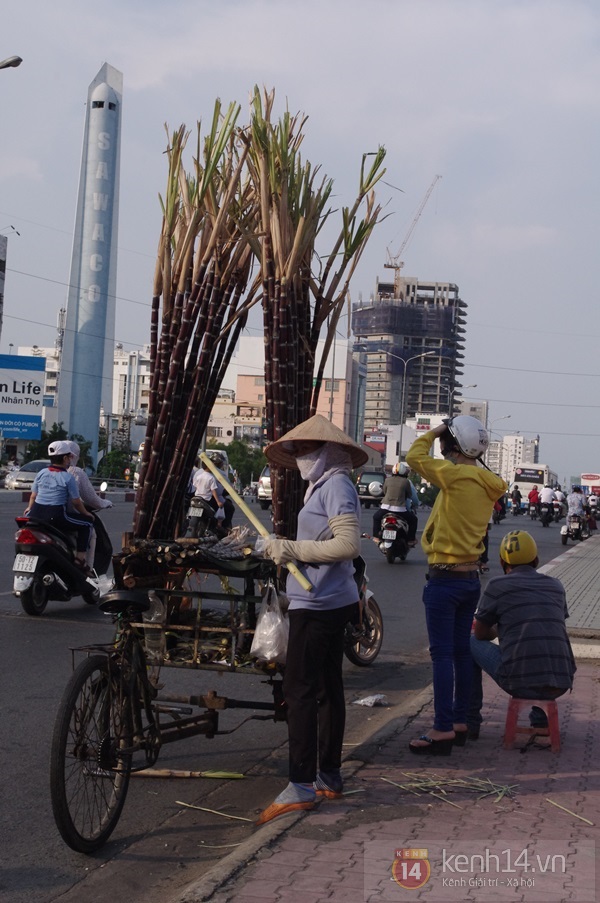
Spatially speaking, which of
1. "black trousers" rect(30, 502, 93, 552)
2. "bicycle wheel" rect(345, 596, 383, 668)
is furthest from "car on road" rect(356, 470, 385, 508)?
"bicycle wheel" rect(345, 596, 383, 668)

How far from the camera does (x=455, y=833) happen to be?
466 cm

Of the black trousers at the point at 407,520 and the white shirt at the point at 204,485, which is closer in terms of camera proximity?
the white shirt at the point at 204,485

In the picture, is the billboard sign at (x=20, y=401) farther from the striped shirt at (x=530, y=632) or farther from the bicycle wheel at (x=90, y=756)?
the bicycle wheel at (x=90, y=756)

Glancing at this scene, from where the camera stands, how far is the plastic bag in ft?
17.8

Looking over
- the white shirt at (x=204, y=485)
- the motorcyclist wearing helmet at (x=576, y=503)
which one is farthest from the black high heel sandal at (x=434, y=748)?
the motorcyclist wearing helmet at (x=576, y=503)

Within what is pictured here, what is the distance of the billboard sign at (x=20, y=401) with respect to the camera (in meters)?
50.8

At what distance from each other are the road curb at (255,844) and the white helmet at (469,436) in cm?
169

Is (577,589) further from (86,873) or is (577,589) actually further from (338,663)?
(86,873)

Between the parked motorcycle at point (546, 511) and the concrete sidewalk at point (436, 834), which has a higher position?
the concrete sidewalk at point (436, 834)

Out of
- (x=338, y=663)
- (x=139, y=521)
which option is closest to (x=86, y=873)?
(x=338, y=663)

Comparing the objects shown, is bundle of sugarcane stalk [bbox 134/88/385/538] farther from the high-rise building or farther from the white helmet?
the high-rise building

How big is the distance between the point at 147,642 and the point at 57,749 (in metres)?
1.46

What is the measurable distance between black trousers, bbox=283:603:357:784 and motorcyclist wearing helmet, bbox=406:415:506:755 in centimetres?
98

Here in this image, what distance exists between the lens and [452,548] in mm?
6180
